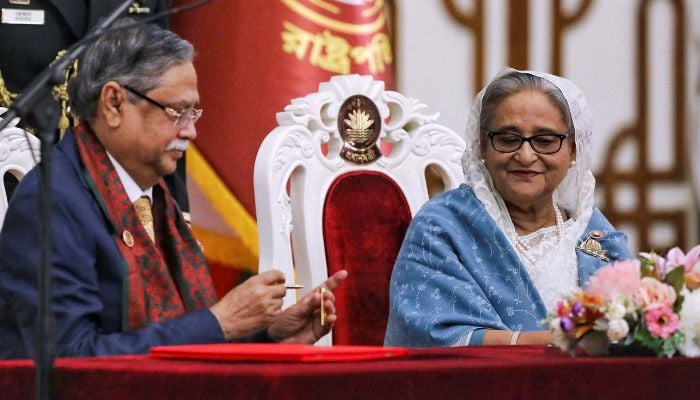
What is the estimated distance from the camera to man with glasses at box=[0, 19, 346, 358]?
243cm

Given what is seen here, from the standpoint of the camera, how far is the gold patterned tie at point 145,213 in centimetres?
275

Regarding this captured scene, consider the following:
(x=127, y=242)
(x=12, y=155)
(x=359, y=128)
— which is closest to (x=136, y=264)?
(x=127, y=242)

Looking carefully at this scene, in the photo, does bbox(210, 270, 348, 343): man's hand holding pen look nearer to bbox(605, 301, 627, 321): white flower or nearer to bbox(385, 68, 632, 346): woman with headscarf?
bbox(385, 68, 632, 346): woman with headscarf

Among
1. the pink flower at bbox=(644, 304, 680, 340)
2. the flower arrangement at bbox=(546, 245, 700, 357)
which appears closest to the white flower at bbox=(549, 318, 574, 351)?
the flower arrangement at bbox=(546, 245, 700, 357)

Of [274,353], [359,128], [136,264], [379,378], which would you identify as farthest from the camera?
[359,128]

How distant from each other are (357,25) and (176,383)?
2.67 meters

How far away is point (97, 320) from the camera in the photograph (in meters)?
2.48

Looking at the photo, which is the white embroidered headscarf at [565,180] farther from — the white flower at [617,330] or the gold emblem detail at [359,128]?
the white flower at [617,330]

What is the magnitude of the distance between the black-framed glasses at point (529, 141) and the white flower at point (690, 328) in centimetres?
100

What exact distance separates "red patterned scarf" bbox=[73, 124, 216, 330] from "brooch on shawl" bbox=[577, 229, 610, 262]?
824 millimetres

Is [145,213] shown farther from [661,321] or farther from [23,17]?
[23,17]

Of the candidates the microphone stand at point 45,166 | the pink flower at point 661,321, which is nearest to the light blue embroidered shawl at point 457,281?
the pink flower at point 661,321

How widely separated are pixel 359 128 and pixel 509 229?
431mm

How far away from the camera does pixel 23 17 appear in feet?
12.8
